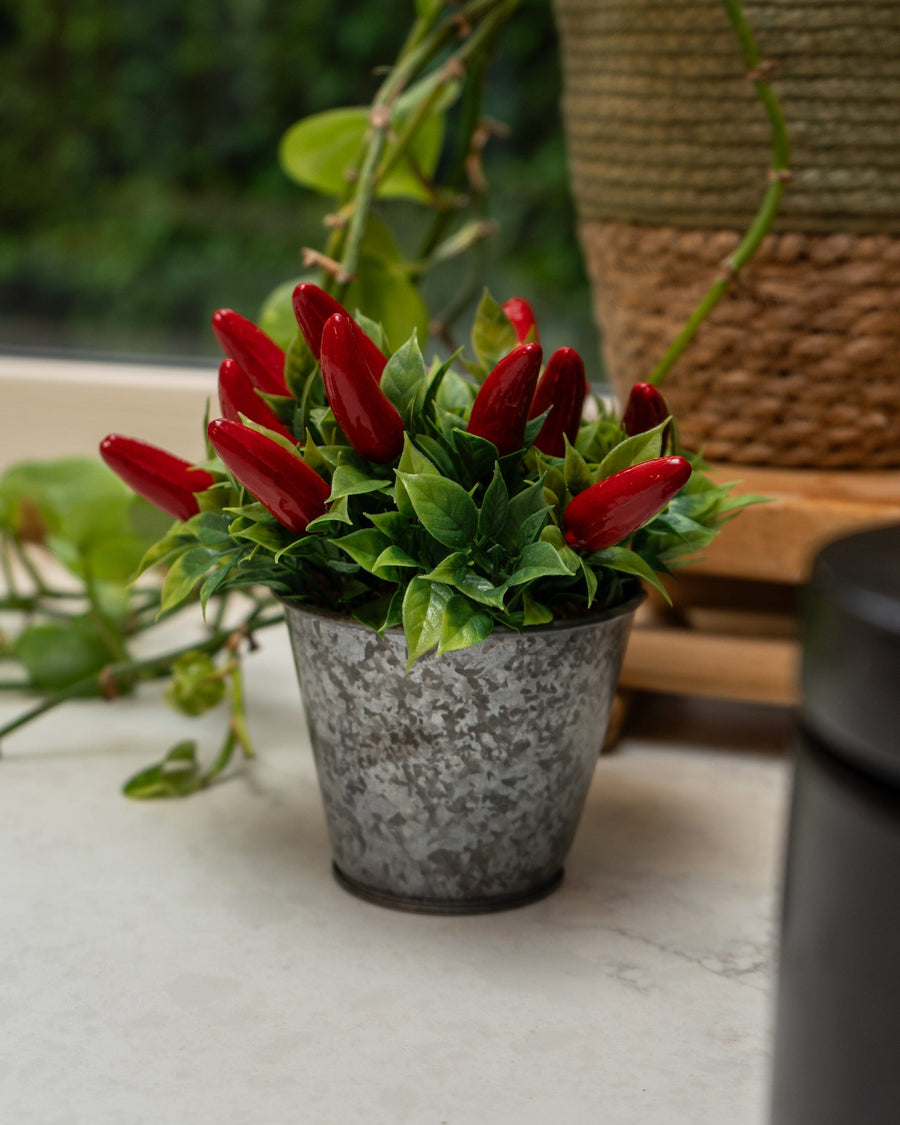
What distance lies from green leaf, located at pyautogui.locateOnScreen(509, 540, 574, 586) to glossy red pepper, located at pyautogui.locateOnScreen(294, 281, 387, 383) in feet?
0.32

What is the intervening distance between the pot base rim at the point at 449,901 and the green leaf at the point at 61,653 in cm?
29

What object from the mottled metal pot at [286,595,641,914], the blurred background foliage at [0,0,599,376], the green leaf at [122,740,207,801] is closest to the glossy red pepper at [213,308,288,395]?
the mottled metal pot at [286,595,641,914]

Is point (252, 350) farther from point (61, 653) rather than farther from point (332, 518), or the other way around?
point (61, 653)

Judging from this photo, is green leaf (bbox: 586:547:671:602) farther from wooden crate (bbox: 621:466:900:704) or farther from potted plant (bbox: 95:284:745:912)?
wooden crate (bbox: 621:466:900:704)

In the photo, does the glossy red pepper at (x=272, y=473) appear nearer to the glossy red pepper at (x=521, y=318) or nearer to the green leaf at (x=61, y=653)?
the glossy red pepper at (x=521, y=318)

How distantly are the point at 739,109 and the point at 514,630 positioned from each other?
1.14 ft

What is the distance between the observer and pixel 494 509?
1.51 ft

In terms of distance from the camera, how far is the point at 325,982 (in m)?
0.49

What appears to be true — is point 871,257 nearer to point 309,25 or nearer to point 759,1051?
point 759,1051

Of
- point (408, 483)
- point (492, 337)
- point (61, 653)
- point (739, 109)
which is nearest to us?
point (408, 483)

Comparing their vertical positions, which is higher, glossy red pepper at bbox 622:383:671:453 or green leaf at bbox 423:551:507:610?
glossy red pepper at bbox 622:383:671:453

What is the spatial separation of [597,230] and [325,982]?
0.47m

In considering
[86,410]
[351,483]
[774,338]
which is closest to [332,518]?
[351,483]

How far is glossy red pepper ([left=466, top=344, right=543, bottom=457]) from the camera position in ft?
1.50
